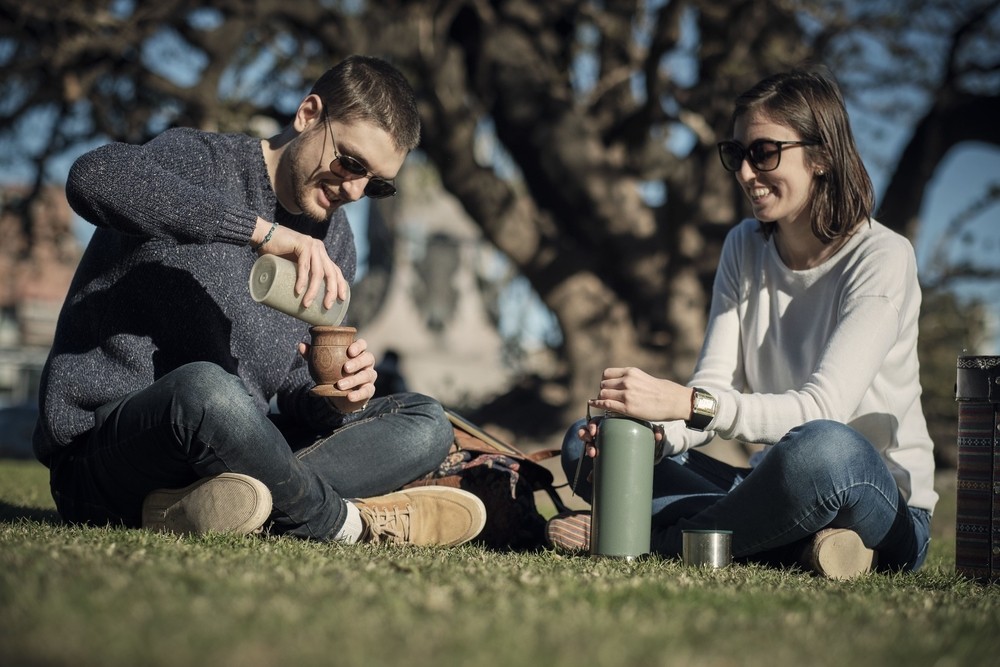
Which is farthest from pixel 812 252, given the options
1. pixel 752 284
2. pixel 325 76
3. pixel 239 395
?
pixel 239 395

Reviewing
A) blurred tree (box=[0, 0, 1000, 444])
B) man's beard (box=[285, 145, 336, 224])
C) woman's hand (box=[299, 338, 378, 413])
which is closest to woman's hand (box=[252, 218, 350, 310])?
woman's hand (box=[299, 338, 378, 413])

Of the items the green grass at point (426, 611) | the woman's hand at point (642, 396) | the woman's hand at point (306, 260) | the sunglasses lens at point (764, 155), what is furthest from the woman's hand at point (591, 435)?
the sunglasses lens at point (764, 155)

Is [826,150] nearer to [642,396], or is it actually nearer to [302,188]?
[642,396]

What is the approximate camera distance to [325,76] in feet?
13.2

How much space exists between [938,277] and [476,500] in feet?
29.9

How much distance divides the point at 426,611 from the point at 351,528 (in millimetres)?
1637

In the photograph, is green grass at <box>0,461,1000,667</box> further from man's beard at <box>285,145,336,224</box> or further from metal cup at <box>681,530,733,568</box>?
man's beard at <box>285,145,336,224</box>

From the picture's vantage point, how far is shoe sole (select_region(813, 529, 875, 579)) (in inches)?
139

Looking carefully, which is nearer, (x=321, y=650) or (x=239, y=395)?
(x=321, y=650)

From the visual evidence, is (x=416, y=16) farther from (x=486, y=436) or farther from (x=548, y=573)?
(x=548, y=573)

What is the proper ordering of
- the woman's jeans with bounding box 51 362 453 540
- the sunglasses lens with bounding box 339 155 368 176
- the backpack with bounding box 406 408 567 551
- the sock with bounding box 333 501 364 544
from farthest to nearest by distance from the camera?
the backpack with bounding box 406 408 567 551 < the sunglasses lens with bounding box 339 155 368 176 < the sock with bounding box 333 501 364 544 < the woman's jeans with bounding box 51 362 453 540

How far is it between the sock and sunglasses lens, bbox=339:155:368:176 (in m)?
1.19

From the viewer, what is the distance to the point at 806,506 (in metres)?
3.50

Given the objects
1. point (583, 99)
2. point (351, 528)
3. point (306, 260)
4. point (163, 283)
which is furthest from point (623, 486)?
point (583, 99)
